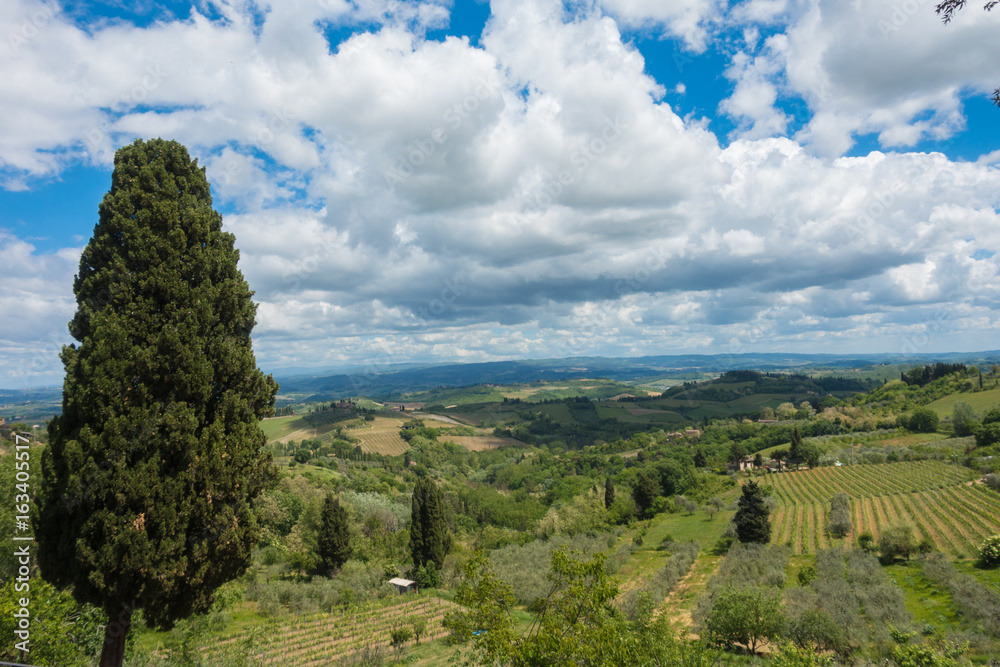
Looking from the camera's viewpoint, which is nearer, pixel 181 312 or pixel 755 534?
pixel 181 312

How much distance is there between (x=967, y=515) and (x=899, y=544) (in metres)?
15.7

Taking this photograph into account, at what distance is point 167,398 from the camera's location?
991 centimetres

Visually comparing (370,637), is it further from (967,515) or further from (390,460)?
(390,460)

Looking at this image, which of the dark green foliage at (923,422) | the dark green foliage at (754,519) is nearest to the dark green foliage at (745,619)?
the dark green foliage at (754,519)

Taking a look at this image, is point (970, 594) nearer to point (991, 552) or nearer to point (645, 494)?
point (991, 552)

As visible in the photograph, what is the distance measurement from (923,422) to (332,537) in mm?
120844

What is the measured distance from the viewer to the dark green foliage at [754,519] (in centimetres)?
4650

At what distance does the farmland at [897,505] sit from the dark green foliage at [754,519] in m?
3.04

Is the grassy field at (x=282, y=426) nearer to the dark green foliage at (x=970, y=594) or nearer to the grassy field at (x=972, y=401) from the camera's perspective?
the dark green foliage at (x=970, y=594)

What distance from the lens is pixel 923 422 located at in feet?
318

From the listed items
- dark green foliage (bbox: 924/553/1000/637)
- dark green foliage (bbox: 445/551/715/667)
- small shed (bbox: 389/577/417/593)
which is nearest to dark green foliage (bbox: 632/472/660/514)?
dark green foliage (bbox: 924/553/1000/637)

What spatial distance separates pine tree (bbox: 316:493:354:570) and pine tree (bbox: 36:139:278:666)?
32.8 metres

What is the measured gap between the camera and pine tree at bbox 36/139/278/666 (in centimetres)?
889

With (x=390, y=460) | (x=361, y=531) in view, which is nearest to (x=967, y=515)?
(x=361, y=531)
